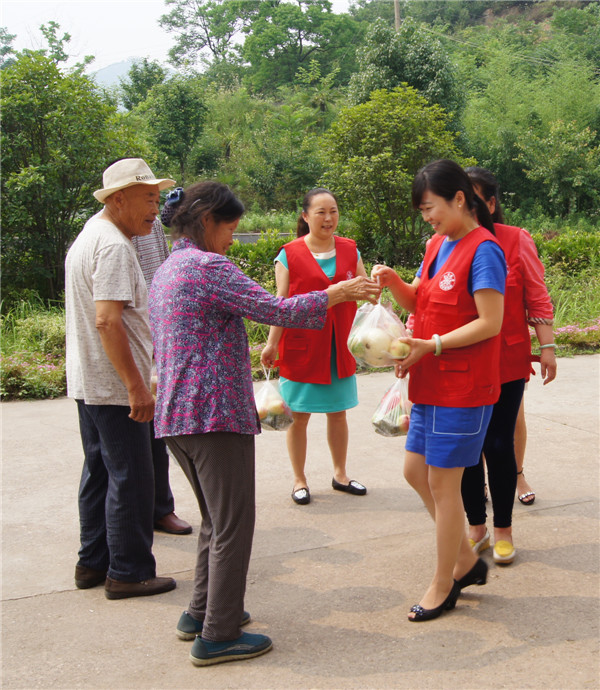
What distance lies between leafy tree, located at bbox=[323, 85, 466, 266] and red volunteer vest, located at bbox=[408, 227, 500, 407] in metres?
9.87

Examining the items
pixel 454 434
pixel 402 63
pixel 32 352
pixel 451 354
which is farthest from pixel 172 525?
pixel 402 63

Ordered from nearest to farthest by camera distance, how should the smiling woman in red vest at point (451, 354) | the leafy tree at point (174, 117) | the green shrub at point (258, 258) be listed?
the smiling woman in red vest at point (451, 354)
the green shrub at point (258, 258)
the leafy tree at point (174, 117)

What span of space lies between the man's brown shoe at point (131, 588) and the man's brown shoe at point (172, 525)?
0.71 m

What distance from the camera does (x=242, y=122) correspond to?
3531 cm

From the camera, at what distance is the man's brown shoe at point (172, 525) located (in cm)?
428

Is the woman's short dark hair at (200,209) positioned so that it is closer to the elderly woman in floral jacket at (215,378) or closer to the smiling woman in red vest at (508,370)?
the elderly woman in floral jacket at (215,378)

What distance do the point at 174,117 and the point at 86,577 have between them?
24.9m

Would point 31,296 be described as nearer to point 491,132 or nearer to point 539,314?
point 539,314

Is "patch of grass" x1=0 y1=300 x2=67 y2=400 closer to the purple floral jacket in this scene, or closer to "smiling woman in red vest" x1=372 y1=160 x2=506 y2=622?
the purple floral jacket

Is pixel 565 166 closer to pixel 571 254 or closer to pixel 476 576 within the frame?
pixel 571 254

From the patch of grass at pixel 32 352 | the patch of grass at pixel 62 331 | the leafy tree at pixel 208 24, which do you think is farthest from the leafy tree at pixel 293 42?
the patch of grass at pixel 32 352

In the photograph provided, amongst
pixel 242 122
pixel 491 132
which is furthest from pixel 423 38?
pixel 242 122

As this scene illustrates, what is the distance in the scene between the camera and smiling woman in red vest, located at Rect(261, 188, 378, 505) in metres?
4.59

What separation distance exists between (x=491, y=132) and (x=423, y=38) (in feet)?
25.4
